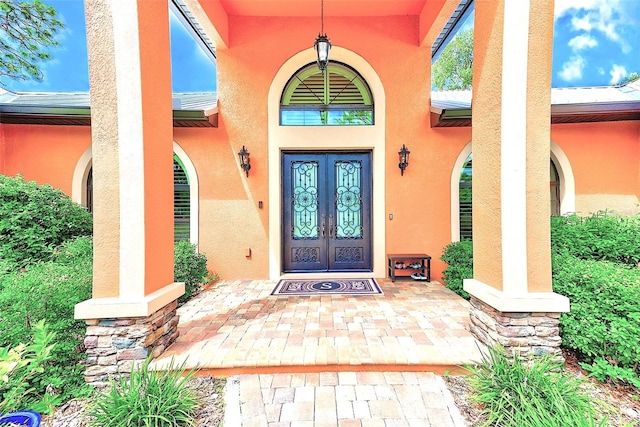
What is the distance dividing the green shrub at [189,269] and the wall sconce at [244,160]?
1799mm

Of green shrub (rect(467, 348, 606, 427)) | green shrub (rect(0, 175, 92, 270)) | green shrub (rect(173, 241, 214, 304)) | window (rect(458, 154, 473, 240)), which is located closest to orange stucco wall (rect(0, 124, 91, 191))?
green shrub (rect(0, 175, 92, 270))

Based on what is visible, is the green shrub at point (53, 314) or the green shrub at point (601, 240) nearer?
the green shrub at point (53, 314)

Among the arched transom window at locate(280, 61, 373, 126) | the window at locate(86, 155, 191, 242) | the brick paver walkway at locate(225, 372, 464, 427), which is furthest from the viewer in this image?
the arched transom window at locate(280, 61, 373, 126)

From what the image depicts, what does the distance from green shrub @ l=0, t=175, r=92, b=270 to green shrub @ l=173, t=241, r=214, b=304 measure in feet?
4.54

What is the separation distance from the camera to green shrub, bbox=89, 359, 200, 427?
1.94 metres

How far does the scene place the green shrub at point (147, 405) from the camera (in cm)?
194

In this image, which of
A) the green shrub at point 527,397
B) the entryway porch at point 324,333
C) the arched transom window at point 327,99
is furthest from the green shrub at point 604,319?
the arched transom window at point 327,99

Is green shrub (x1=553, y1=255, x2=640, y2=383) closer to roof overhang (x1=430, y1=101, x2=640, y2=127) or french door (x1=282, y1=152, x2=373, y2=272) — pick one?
roof overhang (x1=430, y1=101, x2=640, y2=127)

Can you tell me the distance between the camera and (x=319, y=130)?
5.60 metres

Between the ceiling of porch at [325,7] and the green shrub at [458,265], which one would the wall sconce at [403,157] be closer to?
the green shrub at [458,265]

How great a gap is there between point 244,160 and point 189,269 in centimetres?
228

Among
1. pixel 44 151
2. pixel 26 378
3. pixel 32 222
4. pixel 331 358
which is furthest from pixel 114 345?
pixel 44 151

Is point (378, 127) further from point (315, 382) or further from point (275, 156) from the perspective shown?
point (315, 382)

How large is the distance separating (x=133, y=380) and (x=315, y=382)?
57.7 inches
